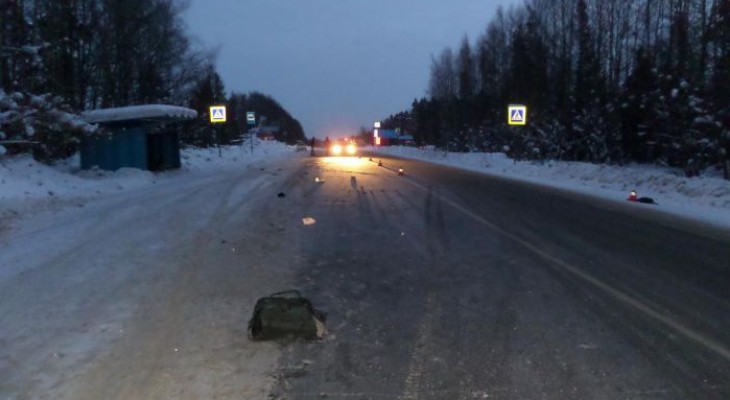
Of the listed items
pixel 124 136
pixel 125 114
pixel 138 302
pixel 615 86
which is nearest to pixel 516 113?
pixel 615 86

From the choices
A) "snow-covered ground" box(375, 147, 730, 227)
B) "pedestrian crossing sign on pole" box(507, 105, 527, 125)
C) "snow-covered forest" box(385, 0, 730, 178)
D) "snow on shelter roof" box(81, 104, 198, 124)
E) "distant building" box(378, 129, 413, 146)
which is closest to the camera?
"snow-covered ground" box(375, 147, 730, 227)

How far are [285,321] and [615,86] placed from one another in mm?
40184

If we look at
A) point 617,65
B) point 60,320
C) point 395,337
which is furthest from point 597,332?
point 617,65

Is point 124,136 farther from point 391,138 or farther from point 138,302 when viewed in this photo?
point 391,138

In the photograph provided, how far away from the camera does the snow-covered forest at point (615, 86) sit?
27141 millimetres

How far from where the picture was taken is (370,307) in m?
6.66

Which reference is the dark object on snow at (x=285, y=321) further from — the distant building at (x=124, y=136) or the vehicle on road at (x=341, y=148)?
the vehicle on road at (x=341, y=148)

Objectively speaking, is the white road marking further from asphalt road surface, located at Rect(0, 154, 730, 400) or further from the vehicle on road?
the vehicle on road

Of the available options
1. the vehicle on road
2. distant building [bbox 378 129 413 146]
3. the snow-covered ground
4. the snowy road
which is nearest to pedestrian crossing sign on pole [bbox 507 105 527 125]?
the snow-covered ground

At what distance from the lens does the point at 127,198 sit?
15.4m

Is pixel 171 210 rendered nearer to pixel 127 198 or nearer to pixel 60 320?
pixel 127 198

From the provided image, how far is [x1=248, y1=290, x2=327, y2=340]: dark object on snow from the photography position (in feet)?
18.9

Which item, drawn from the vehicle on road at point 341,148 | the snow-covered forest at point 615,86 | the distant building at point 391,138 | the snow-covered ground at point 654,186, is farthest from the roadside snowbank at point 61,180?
the distant building at point 391,138

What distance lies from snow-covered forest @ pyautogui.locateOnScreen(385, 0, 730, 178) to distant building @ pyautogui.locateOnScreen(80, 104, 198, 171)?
2022 centimetres
